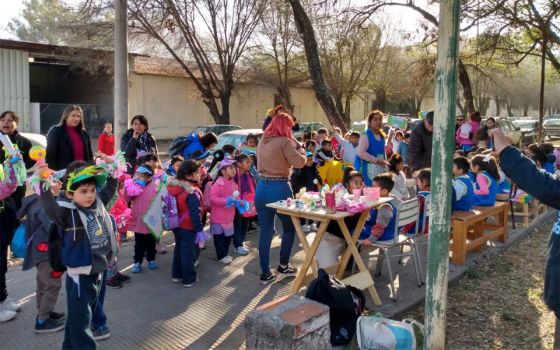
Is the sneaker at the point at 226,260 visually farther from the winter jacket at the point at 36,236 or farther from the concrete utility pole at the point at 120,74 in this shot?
the concrete utility pole at the point at 120,74

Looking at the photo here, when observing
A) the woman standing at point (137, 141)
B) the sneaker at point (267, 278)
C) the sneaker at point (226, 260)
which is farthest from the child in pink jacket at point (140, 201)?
the sneaker at point (267, 278)

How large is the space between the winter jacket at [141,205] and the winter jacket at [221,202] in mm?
753

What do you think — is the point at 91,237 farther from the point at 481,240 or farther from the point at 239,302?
the point at 481,240

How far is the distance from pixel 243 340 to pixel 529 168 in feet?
8.09

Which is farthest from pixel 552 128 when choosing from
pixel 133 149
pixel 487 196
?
pixel 133 149

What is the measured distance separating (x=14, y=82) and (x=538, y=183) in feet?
68.3

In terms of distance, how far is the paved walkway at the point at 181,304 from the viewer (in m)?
3.84

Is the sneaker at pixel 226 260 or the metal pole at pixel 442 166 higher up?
the metal pole at pixel 442 166

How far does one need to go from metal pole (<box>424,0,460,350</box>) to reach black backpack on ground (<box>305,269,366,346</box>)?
0.67 metres

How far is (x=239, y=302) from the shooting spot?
4.62 m

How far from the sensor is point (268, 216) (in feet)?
16.6

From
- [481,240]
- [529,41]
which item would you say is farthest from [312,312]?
[529,41]

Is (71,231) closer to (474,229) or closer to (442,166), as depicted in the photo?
(442,166)

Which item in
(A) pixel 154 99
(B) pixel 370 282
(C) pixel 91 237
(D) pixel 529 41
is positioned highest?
(D) pixel 529 41
